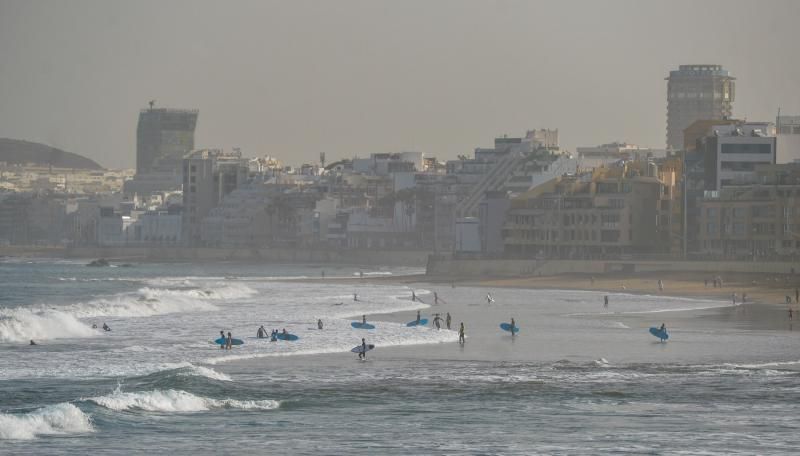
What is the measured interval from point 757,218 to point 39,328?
65966 mm

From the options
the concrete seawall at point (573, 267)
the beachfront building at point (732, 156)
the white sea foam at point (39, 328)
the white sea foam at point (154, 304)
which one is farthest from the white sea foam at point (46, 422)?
the beachfront building at point (732, 156)

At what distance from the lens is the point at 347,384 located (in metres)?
47.9

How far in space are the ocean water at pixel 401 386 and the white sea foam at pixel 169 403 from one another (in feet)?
0.21

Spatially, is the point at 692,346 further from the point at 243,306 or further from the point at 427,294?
the point at 427,294

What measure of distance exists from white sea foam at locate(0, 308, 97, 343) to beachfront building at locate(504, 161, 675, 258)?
205ft

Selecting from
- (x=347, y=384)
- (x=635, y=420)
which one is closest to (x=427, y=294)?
(x=347, y=384)

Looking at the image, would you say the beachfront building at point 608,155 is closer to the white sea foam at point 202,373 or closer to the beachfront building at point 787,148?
the beachfront building at point 787,148

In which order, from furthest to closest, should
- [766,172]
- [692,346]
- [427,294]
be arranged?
[766,172] < [427,294] < [692,346]

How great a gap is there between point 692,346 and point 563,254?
70.8m

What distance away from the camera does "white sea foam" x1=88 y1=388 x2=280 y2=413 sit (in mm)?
42906

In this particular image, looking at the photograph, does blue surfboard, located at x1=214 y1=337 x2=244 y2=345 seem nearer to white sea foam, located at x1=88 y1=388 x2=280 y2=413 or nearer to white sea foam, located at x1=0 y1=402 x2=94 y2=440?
white sea foam, located at x1=88 y1=388 x2=280 y2=413

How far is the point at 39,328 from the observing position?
220 ft

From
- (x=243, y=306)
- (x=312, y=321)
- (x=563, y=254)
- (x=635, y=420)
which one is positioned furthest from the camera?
(x=563, y=254)

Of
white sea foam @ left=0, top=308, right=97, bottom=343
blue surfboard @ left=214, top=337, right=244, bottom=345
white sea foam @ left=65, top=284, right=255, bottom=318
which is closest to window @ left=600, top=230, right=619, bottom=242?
white sea foam @ left=65, top=284, right=255, bottom=318
